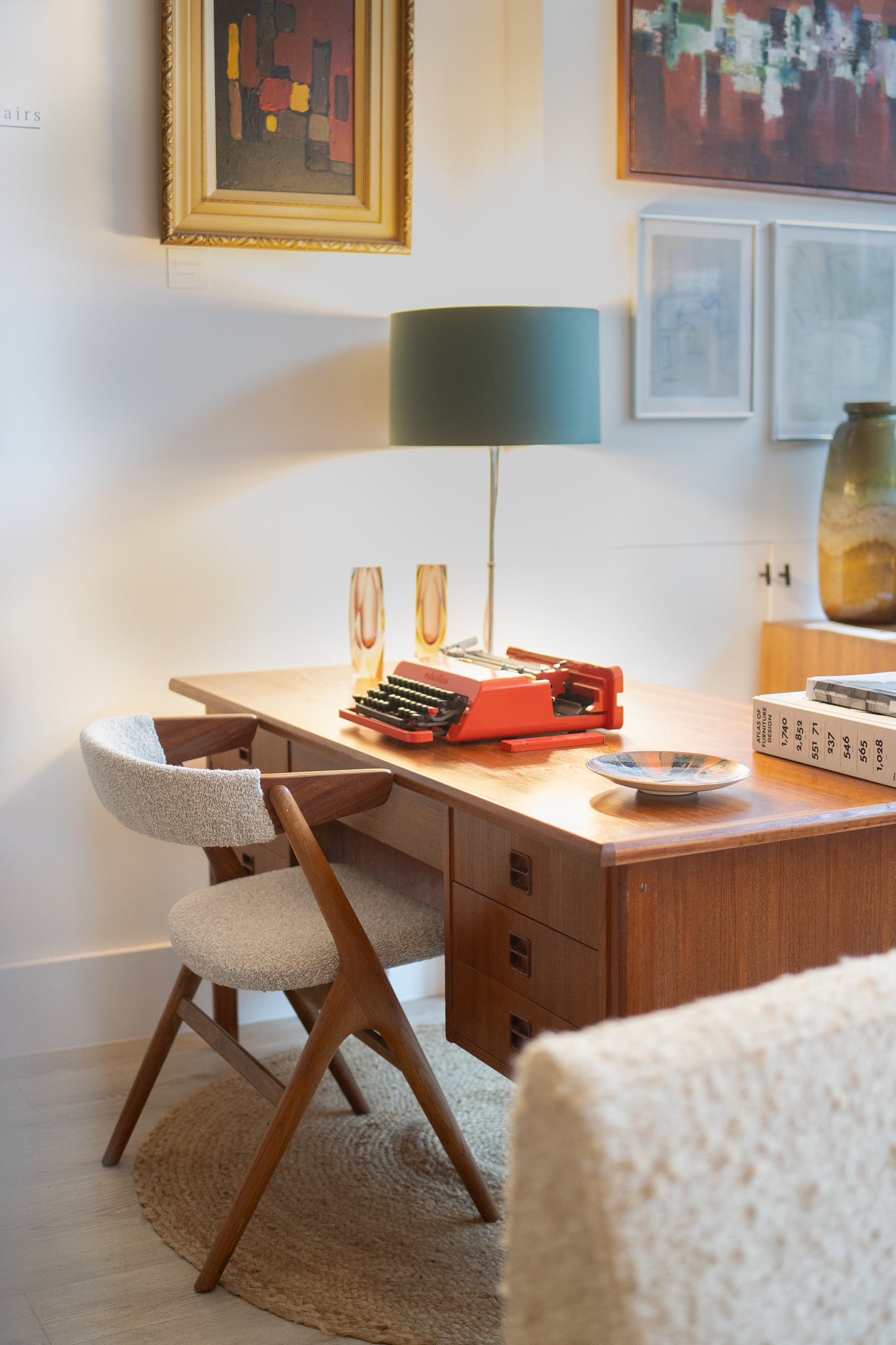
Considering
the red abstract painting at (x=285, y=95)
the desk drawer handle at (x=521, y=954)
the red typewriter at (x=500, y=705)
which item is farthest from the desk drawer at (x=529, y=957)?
the red abstract painting at (x=285, y=95)

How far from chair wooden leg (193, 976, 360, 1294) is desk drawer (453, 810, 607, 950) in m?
0.27

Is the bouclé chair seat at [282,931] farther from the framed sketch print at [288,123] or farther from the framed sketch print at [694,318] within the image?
the framed sketch print at [694,318]

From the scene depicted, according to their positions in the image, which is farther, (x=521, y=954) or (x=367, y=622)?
(x=367, y=622)

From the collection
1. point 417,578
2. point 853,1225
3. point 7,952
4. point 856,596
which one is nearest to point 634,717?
point 417,578

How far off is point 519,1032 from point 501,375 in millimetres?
1301

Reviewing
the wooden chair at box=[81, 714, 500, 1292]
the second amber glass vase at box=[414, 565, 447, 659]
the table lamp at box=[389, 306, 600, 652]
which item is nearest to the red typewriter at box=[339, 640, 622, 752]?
the wooden chair at box=[81, 714, 500, 1292]

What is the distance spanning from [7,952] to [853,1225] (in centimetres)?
249

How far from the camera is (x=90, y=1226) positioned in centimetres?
220

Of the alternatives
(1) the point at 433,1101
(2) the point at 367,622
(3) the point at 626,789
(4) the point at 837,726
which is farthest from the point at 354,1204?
(4) the point at 837,726

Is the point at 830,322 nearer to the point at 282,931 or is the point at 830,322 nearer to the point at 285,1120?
the point at 282,931

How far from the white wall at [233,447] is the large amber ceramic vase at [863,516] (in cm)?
33

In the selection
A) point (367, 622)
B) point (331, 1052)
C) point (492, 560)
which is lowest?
point (331, 1052)

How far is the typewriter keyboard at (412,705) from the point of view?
2158mm

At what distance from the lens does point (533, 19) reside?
3055mm
